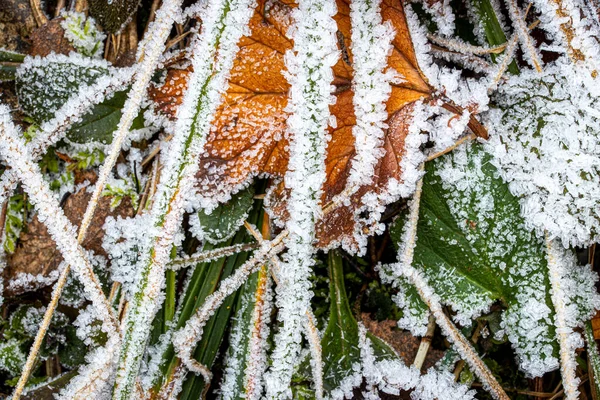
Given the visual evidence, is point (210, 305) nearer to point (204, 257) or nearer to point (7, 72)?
point (204, 257)

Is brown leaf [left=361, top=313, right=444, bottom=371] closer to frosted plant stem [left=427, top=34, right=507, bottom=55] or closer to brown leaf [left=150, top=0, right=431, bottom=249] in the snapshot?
brown leaf [left=150, top=0, right=431, bottom=249]

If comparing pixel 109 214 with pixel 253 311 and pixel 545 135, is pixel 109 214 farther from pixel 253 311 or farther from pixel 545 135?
pixel 545 135

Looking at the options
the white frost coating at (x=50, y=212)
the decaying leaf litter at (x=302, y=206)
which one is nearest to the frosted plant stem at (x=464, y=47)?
the decaying leaf litter at (x=302, y=206)

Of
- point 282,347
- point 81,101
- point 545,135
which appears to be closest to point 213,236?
point 282,347

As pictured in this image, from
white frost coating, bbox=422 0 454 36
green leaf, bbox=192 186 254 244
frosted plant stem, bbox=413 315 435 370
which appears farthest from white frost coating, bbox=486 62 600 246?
green leaf, bbox=192 186 254 244

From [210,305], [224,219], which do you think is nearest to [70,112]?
[224,219]

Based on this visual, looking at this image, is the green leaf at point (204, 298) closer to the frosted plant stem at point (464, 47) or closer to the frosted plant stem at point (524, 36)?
the frosted plant stem at point (464, 47)
